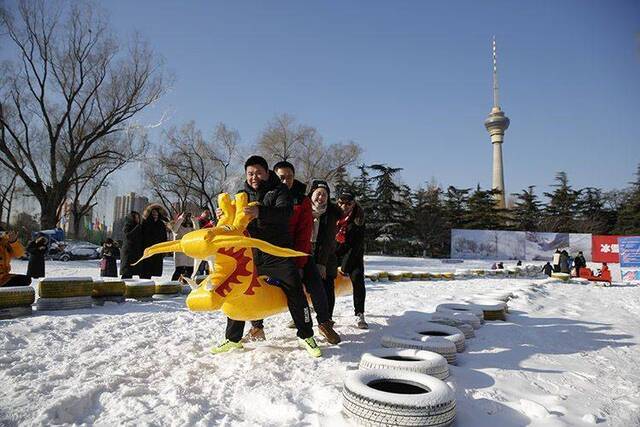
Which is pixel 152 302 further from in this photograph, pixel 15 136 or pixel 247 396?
pixel 15 136

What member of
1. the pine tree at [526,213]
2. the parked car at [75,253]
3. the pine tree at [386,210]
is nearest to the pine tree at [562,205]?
the pine tree at [526,213]

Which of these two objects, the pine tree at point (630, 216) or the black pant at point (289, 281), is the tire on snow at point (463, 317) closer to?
the black pant at point (289, 281)

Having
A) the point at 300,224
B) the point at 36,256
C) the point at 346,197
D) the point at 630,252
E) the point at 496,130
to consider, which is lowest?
the point at 36,256

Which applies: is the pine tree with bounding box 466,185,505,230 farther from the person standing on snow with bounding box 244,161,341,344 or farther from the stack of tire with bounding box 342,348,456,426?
the stack of tire with bounding box 342,348,456,426

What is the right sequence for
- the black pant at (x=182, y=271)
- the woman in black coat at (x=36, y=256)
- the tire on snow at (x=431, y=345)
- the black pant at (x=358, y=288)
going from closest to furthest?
the tire on snow at (x=431, y=345) < the black pant at (x=358, y=288) < the woman in black coat at (x=36, y=256) < the black pant at (x=182, y=271)

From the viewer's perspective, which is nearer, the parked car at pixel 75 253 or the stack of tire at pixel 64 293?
the stack of tire at pixel 64 293

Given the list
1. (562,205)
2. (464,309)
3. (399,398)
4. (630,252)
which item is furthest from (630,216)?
(399,398)

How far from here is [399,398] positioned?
95.4 inches

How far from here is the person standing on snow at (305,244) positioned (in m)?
4.25

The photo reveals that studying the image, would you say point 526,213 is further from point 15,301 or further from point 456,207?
point 15,301

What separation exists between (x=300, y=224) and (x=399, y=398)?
87.2 inches

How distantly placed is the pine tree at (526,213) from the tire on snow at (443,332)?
166 ft

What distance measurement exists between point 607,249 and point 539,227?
18.5 metres

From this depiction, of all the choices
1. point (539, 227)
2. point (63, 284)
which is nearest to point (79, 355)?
point (63, 284)
